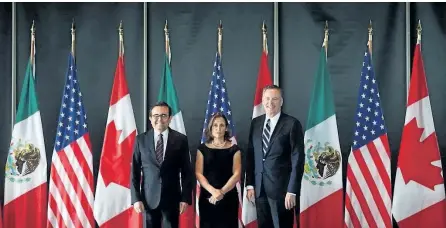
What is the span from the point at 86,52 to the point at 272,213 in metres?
2.61

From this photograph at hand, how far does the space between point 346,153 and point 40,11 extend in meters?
3.11

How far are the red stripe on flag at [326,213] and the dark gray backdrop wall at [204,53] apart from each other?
2.94ft

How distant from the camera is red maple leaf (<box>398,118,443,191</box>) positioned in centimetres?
599

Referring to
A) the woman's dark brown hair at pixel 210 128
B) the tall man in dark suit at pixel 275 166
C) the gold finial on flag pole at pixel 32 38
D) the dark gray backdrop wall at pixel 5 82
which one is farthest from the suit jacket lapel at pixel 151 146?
the dark gray backdrop wall at pixel 5 82

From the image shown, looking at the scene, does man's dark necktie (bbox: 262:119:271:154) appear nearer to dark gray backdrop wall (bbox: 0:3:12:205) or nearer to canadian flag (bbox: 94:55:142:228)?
canadian flag (bbox: 94:55:142:228)

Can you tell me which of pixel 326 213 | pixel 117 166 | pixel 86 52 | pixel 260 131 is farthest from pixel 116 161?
pixel 326 213

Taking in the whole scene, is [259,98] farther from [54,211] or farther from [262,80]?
[54,211]

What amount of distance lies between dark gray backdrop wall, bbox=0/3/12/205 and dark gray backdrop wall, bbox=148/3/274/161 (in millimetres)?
1310

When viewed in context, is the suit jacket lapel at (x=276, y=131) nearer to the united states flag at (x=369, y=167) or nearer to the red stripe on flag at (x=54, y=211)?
the united states flag at (x=369, y=167)

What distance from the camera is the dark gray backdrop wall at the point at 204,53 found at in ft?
21.7

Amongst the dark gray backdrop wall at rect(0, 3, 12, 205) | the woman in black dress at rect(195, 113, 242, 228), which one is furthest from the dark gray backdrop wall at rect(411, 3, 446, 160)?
the dark gray backdrop wall at rect(0, 3, 12, 205)

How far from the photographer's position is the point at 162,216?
4.98 meters

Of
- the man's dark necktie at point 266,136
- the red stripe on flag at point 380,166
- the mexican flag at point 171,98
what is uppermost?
the mexican flag at point 171,98

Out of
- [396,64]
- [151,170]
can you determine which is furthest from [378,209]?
[151,170]
